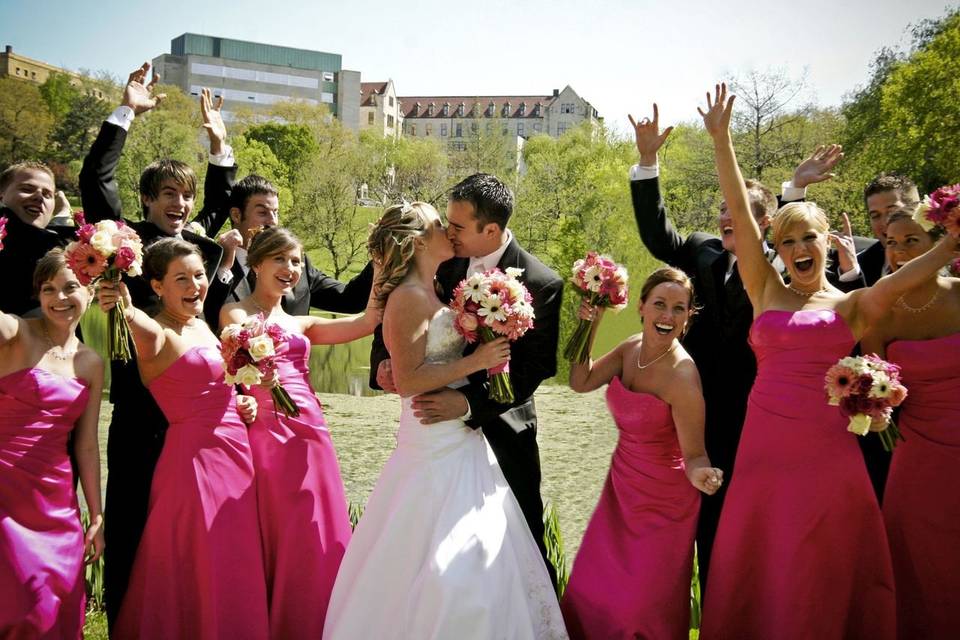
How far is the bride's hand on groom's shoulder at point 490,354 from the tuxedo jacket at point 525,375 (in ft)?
1.14

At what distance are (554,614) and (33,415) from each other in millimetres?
3001

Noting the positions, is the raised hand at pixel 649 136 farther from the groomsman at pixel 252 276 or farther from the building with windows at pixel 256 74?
the building with windows at pixel 256 74

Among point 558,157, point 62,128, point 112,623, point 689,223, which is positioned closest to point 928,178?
point 689,223

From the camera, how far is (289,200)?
47.3 meters

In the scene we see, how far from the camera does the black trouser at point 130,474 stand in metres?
4.91

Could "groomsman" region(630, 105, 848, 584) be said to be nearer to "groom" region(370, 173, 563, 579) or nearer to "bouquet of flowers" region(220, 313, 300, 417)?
"groom" region(370, 173, 563, 579)

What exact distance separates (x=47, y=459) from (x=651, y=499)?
132 inches

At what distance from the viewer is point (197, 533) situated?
4664 mm

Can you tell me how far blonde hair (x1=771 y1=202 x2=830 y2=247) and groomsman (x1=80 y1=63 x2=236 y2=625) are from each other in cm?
353

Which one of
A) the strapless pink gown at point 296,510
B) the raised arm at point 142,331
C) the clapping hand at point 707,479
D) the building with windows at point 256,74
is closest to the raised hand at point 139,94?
Answer: the raised arm at point 142,331

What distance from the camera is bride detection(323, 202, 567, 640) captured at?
158 inches

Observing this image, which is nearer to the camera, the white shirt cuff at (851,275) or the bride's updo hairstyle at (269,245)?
the bride's updo hairstyle at (269,245)

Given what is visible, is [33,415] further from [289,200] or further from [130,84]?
[289,200]

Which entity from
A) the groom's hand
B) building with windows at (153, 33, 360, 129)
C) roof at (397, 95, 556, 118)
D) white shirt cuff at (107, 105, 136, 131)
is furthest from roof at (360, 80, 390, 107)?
the groom's hand
